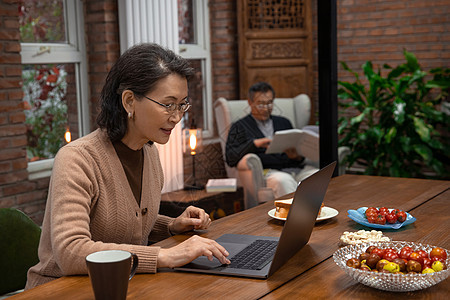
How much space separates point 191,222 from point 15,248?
1.82 ft

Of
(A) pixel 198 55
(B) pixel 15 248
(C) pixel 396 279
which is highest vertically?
(A) pixel 198 55

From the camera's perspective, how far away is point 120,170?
1.69 meters

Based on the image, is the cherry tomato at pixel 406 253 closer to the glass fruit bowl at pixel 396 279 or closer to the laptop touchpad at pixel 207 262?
the glass fruit bowl at pixel 396 279

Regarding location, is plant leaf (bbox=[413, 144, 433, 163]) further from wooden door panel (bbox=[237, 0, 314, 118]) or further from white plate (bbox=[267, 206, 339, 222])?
white plate (bbox=[267, 206, 339, 222])

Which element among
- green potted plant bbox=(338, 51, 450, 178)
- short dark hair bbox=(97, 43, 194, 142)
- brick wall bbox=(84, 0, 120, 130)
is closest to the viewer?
short dark hair bbox=(97, 43, 194, 142)

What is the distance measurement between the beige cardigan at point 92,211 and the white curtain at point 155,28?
7.67 feet

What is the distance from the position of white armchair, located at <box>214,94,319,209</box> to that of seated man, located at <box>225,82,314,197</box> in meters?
0.08

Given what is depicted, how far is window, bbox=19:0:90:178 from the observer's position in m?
3.91

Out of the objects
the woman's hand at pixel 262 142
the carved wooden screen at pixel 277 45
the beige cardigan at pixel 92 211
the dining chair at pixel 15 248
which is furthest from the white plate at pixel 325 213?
the carved wooden screen at pixel 277 45

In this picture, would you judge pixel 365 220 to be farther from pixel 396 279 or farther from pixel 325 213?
pixel 396 279

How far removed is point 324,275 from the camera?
1386 millimetres

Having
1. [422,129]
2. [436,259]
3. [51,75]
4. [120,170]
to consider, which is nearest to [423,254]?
[436,259]

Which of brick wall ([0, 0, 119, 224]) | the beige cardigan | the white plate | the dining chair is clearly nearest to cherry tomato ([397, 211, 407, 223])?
the white plate

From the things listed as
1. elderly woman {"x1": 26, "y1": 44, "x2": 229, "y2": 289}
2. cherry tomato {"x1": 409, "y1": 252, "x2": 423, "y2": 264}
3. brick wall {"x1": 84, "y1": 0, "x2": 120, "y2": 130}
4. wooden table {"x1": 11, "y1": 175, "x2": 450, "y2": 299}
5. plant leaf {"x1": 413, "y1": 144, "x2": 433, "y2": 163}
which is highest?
brick wall {"x1": 84, "y1": 0, "x2": 120, "y2": 130}
